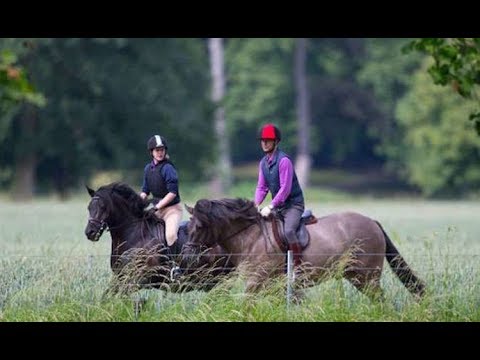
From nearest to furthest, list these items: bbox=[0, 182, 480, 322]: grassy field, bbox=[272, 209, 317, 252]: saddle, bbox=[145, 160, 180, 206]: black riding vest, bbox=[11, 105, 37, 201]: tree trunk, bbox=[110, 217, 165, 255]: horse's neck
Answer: bbox=[0, 182, 480, 322]: grassy field
bbox=[272, 209, 317, 252]: saddle
bbox=[110, 217, 165, 255]: horse's neck
bbox=[145, 160, 180, 206]: black riding vest
bbox=[11, 105, 37, 201]: tree trunk

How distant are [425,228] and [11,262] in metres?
19.0

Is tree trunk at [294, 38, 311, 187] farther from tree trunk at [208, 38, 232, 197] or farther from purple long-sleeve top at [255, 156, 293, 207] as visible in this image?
purple long-sleeve top at [255, 156, 293, 207]

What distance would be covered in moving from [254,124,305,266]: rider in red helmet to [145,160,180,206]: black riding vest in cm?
113

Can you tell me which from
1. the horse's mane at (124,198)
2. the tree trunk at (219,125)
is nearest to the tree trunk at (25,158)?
the tree trunk at (219,125)

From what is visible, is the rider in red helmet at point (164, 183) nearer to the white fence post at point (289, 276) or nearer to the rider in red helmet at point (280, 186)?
the rider in red helmet at point (280, 186)

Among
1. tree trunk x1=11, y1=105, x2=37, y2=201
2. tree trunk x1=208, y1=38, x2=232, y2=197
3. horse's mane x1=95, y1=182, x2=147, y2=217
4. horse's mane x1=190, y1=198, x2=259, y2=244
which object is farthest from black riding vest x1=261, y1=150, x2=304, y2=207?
tree trunk x1=208, y1=38, x2=232, y2=197

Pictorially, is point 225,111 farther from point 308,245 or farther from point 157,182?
point 308,245

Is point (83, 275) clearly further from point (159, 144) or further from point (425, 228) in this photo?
point (425, 228)

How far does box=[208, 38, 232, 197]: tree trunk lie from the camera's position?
60031mm
